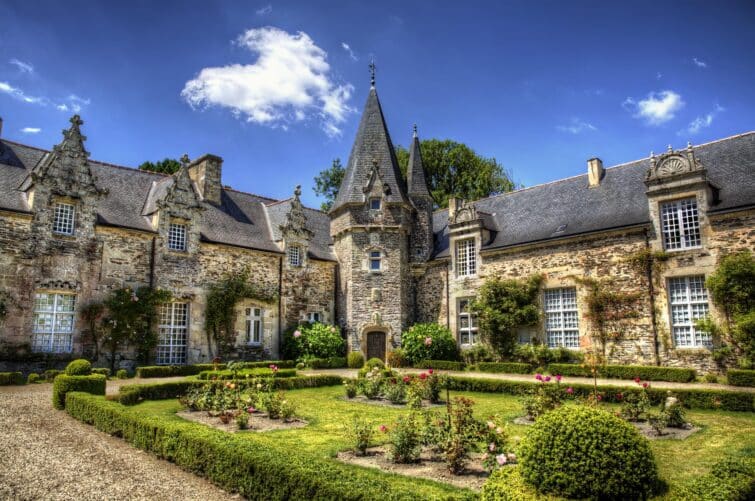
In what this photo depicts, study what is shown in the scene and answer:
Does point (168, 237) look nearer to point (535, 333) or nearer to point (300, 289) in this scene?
point (300, 289)

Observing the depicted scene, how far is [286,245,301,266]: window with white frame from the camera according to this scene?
82.9ft

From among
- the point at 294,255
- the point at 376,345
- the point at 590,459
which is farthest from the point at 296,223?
the point at 590,459

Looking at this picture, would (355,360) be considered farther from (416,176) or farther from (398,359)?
(416,176)

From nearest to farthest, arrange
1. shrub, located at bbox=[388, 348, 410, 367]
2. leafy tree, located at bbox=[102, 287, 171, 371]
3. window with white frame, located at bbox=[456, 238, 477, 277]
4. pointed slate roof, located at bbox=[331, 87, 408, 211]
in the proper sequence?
leafy tree, located at bbox=[102, 287, 171, 371], shrub, located at bbox=[388, 348, 410, 367], window with white frame, located at bbox=[456, 238, 477, 277], pointed slate roof, located at bbox=[331, 87, 408, 211]

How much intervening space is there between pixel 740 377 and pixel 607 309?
16.6 ft

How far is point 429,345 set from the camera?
23.1m

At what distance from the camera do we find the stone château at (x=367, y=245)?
699 inches

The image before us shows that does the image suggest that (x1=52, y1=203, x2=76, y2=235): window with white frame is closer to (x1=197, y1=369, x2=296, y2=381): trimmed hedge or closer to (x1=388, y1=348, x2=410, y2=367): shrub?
(x1=197, y1=369, x2=296, y2=381): trimmed hedge

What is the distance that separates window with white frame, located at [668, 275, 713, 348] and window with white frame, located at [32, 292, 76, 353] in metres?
21.1

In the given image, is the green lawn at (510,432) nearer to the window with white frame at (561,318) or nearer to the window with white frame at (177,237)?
the window with white frame at (561,318)

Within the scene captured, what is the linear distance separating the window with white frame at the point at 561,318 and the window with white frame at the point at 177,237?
15.4 meters

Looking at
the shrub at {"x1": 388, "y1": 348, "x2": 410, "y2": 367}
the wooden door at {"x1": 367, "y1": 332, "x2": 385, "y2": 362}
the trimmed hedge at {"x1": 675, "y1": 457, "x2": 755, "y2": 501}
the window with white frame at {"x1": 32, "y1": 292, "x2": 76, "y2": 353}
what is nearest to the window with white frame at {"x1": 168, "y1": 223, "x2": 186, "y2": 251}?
the window with white frame at {"x1": 32, "y1": 292, "x2": 76, "y2": 353}

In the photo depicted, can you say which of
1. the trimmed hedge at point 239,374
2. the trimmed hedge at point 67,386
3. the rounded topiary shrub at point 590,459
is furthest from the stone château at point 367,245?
the rounded topiary shrub at point 590,459

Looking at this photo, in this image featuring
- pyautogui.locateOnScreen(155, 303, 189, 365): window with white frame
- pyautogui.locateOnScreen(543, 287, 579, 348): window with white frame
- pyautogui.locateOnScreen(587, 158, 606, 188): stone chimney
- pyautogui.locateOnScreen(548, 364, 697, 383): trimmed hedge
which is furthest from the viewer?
pyautogui.locateOnScreen(587, 158, 606, 188): stone chimney
